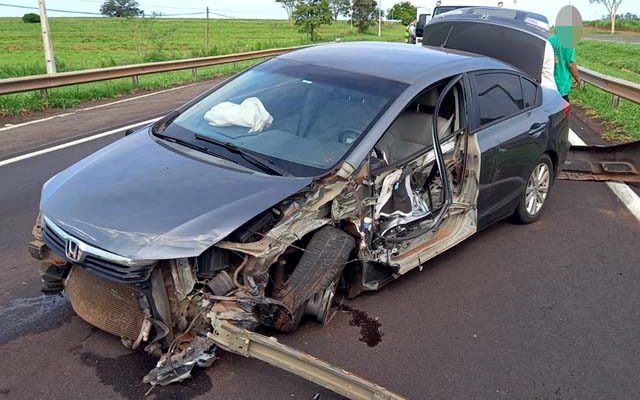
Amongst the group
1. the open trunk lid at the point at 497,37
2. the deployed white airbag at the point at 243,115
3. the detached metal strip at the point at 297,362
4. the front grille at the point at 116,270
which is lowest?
the detached metal strip at the point at 297,362

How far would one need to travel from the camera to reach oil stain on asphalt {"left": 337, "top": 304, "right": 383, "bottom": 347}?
3750 mm

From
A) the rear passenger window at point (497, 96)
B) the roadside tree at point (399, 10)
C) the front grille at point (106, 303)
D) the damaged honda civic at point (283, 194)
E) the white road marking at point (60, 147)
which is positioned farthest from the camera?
the roadside tree at point (399, 10)

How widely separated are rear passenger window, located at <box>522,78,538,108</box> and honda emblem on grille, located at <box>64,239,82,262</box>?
4239 millimetres

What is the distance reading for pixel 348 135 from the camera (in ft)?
13.4

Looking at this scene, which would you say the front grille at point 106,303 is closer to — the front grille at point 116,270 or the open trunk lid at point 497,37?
the front grille at point 116,270

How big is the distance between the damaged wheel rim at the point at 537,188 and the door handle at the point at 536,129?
1.21ft

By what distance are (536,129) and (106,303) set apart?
4.10 meters

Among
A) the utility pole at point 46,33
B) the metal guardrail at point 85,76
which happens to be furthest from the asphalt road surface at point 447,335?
the utility pole at point 46,33

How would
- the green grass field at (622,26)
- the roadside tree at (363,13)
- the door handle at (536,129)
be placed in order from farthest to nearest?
the green grass field at (622,26) < the roadside tree at (363,13) < the door handle at (536,129)

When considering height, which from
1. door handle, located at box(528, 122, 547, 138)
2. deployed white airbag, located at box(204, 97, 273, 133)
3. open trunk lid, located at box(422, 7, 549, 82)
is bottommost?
door handle, located at box(528, 122, 547, 138)

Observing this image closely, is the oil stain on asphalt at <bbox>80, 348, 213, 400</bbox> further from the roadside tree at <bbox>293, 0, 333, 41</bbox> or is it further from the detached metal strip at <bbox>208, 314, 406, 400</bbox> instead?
the roadside tree at <bbox>293, 0, 333, 41</bbox>

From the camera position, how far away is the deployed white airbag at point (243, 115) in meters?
4.27

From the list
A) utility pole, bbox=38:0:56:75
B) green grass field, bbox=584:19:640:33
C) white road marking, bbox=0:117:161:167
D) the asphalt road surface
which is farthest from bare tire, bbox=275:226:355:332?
green grass field, bbox=584:19:640:33

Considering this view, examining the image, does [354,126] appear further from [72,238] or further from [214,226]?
[72,238]
